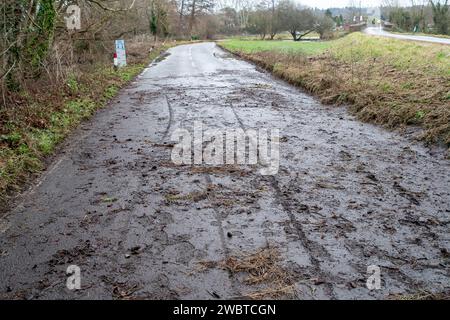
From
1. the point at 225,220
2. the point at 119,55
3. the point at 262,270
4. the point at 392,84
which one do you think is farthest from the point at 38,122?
Answer: the point at 119,55

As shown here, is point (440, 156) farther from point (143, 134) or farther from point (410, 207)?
point (143, 134)

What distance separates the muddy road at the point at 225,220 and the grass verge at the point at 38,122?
1.21 feet

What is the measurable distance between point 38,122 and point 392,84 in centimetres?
1075

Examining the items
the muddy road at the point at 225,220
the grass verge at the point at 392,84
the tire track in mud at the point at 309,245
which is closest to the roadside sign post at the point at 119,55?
the grass verge at the point at 392,84

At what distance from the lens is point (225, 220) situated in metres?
5.25

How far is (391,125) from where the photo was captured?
10.1 metres

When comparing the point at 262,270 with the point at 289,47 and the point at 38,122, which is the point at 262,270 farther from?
the point at 289,47

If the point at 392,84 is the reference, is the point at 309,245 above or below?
below

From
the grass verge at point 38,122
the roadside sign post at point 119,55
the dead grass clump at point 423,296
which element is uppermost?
the roadside sign post at point 119,55

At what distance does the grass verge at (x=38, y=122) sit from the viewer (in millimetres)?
6902

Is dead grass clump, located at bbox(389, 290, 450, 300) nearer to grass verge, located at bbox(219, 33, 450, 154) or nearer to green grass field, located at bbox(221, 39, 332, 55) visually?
grass verge, located at bbox(219, 33, 450, 154)

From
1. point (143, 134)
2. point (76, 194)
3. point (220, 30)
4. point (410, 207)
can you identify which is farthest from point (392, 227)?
point (220, 30)

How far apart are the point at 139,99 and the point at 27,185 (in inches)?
340

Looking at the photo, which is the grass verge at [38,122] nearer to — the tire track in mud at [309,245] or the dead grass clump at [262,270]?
the dead grass clump at [262,270]
